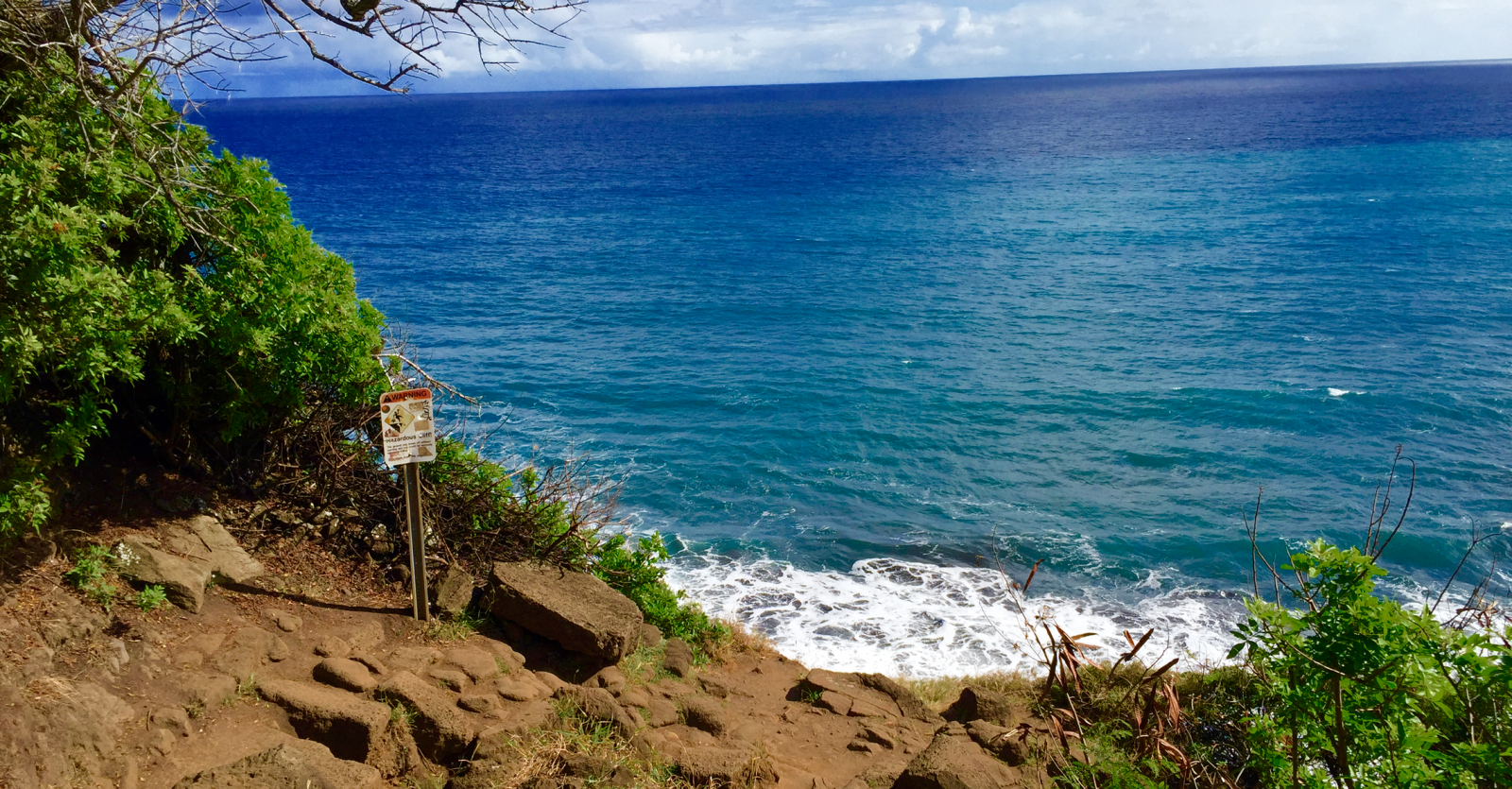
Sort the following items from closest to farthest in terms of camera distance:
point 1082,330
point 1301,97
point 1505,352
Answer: point 1505,352, point 1082,330, point 1301,97

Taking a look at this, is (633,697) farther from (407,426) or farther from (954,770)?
(407,426)

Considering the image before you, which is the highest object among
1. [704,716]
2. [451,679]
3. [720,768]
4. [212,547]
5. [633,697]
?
[212,547]

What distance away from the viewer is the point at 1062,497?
18984 mm

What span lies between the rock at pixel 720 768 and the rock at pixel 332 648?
2.94m

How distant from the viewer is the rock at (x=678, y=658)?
29.6ft

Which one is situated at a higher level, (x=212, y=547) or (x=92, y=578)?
(x=92, y=578)

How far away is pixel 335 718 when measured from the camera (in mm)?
6160

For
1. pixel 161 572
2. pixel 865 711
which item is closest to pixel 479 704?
pixel 161 572

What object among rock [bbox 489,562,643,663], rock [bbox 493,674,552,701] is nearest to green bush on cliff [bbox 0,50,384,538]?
rock [bbox 489,562,643,663]

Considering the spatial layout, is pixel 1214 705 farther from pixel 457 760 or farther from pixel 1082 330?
pixel 1082 330

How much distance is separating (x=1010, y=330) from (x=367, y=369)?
81.6 ft

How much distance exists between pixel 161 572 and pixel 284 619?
1001mm

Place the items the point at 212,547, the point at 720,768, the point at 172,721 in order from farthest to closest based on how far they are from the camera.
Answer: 1. the point at 212,547
2. the point at 720,768
3. the point at 172,721


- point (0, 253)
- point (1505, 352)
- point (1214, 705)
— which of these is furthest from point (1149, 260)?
point (0, 253)
